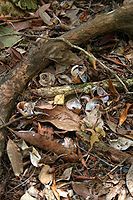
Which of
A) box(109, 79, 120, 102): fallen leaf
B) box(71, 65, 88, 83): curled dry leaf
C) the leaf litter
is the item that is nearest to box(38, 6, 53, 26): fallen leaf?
the leaf litter

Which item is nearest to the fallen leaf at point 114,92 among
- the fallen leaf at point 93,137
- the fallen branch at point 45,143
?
the fallen leaf at point 93,137

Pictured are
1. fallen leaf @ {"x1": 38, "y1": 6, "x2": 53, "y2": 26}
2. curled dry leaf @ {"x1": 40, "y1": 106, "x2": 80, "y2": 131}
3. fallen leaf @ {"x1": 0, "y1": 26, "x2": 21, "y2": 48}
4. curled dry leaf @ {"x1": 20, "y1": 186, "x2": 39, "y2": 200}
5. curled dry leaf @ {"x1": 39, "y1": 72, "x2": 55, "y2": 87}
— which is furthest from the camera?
fallen leaf @ {"x1": 38, "y1": 6, "x2": 53, "y2": 26}

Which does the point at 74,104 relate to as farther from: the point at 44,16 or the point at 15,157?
the point at 44,16

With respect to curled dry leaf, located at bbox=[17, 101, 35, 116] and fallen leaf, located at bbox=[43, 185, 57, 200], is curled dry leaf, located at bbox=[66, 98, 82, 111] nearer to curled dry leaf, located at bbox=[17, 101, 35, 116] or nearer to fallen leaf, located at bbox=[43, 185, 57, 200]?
curled dry leaf, located at bbox=[17, 101, 35, 116]

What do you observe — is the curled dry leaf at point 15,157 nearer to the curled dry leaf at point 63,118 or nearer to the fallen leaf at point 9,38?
the curled dry leaf at point 63,118

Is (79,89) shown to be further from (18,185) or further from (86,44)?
(18,185)

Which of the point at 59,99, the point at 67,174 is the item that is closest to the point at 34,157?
the point at 67,174
